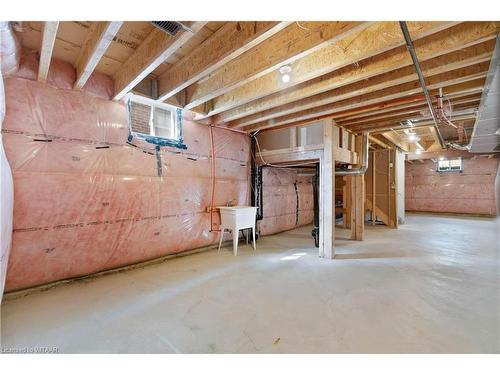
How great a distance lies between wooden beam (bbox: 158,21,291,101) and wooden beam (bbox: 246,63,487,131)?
1683 mm

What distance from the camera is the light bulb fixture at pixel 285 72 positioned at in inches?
93.7

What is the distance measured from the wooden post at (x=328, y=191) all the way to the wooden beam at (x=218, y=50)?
1973 mm

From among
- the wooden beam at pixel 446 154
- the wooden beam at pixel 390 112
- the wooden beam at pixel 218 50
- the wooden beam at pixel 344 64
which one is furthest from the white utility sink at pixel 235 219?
the wooden beam at pixel 446 154

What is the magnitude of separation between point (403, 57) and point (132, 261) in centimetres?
364

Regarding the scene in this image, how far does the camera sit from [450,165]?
8.84 metres

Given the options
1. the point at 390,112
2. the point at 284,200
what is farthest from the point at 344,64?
the point at 284,200

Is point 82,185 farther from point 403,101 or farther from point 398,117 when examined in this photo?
point 398,117

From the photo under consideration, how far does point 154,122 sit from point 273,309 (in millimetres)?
2798

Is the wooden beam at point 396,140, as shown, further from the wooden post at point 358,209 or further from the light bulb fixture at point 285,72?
the light bulb fixture at point 285,72

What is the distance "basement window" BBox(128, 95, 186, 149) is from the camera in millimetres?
3037

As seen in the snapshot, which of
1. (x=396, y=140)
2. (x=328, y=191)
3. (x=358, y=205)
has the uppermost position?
(x=396, y=140)

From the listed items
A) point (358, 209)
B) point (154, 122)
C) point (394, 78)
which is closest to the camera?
point (394, 78)
